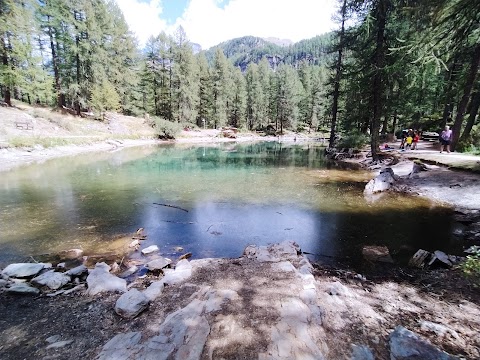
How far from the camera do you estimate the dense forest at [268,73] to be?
40.3ft

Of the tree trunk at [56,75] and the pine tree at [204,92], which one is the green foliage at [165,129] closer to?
the tree trunk at [56,75]

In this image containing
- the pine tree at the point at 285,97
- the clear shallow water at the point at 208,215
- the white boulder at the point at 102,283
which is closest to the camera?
the white boulder at the point at 102,283

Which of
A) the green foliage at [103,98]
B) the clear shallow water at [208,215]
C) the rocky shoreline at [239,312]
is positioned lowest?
the clear shallow water at [208,215]

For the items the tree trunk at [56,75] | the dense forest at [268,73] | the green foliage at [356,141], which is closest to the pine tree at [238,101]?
the dense forest at [268,73]

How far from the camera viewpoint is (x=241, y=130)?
217 ft

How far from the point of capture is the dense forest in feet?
40.3

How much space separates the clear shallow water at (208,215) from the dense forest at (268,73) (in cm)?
555

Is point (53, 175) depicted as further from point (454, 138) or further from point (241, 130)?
point (241, 130)

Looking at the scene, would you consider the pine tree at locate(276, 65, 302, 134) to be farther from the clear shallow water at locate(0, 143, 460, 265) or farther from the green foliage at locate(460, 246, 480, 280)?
the green foliage at locate(460, 246, 480, 280)

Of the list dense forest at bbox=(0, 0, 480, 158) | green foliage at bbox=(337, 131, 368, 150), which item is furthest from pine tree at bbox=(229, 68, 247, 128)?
green foliage at bbox=(337, 131, 368, 150)

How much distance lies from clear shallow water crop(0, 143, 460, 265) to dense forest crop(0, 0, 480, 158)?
555cm

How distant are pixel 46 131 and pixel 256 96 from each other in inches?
1985

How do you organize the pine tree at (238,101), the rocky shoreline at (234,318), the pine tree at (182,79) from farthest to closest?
the pine tree at (238,101), the pine tree at (182,79), the rocky shoreline at (234,318)

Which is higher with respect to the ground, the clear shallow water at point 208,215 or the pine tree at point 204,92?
the pine tree at point 204,92
